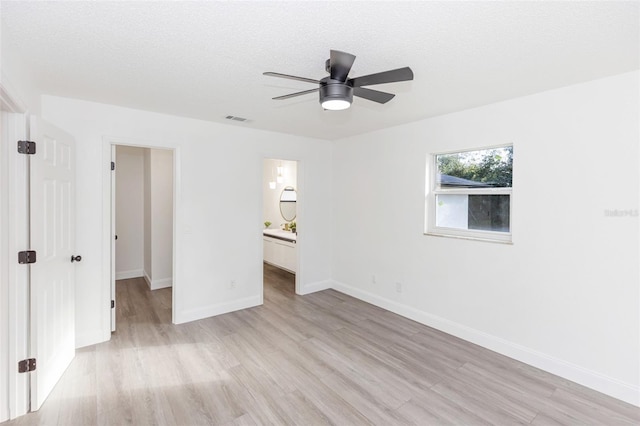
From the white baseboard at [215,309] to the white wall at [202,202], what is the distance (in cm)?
1

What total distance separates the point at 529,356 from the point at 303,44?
326 centimetres

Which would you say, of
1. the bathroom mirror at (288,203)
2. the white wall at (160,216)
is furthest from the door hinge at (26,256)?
the bathroom mirror at (288,203)

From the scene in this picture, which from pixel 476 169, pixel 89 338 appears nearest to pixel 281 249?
pixel 89 338

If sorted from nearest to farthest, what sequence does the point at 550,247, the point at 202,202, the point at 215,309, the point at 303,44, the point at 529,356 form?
the point at 303,44 < the point at 550,247 < the point at 529,356 < the point at 202,202 < the point at 215,309

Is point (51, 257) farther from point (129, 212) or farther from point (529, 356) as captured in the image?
point (529, 356)

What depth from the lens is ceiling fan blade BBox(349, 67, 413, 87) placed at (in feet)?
5.92

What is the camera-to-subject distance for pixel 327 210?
17.0 feet

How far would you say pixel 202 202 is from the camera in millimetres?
3887

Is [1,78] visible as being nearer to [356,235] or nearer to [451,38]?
[451,38]

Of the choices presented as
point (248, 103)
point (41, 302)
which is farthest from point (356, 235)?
point (41, 302)

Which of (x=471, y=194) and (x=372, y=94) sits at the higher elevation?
(x=372, y=94)

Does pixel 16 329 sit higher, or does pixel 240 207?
pixel 240 207

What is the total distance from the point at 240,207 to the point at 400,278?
2331mm

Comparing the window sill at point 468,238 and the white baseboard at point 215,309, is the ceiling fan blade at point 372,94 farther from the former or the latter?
the white baseboard at point 215,309
